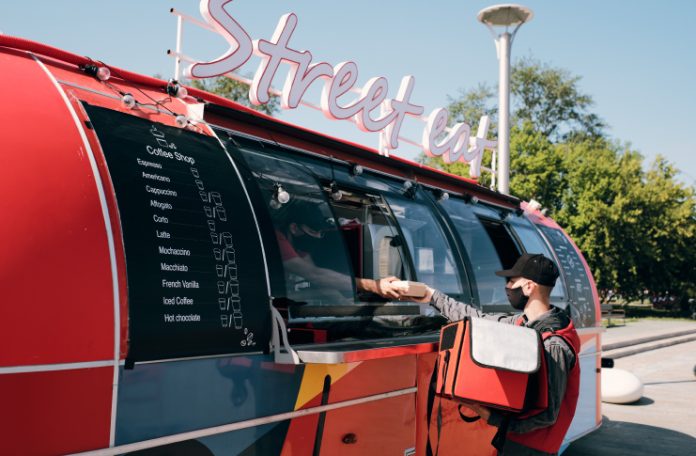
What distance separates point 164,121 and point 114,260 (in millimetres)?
866

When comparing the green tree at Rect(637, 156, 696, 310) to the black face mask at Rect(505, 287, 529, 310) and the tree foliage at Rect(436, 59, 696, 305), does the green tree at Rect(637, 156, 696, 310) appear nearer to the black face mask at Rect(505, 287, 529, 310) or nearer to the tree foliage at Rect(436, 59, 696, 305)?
the tree foliage at Rect(436, 59, 696, 305)

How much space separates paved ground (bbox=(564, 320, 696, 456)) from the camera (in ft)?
25.3

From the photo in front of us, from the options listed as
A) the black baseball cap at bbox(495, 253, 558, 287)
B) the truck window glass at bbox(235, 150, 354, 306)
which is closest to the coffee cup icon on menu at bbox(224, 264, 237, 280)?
the truck window glass at bbox(235, 150, 354, 306)

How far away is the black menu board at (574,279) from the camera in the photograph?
667cm

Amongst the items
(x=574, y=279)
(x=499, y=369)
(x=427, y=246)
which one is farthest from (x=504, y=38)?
(x=499, y=369)

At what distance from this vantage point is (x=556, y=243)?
6.92 metres

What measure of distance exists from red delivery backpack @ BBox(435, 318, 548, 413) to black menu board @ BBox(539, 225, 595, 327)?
3524 mm

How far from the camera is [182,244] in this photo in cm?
265

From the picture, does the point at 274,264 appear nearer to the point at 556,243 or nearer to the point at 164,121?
the point at 164,121

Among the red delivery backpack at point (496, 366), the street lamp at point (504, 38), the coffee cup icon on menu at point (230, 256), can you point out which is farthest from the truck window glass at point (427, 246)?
the street lamp at point (504, 38)

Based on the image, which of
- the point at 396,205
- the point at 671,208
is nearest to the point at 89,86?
the point at 396,205

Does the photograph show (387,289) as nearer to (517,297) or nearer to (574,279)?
(517,297)

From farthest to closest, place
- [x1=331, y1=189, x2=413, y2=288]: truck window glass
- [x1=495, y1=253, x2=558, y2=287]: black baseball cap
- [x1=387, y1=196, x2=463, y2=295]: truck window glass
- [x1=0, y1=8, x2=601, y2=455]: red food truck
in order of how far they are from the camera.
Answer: [x1=387, y1=196, x2=463, y2=295]: truck window glass
[x1=331, y1=189, x2=413, y2=288]: truck window glass
[x1=495, y1=253, x2=558, y2=287]: black baseball cap
[x1=0, y1=8, x2=601, y2=455]: red food truck

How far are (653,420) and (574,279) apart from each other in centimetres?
376
